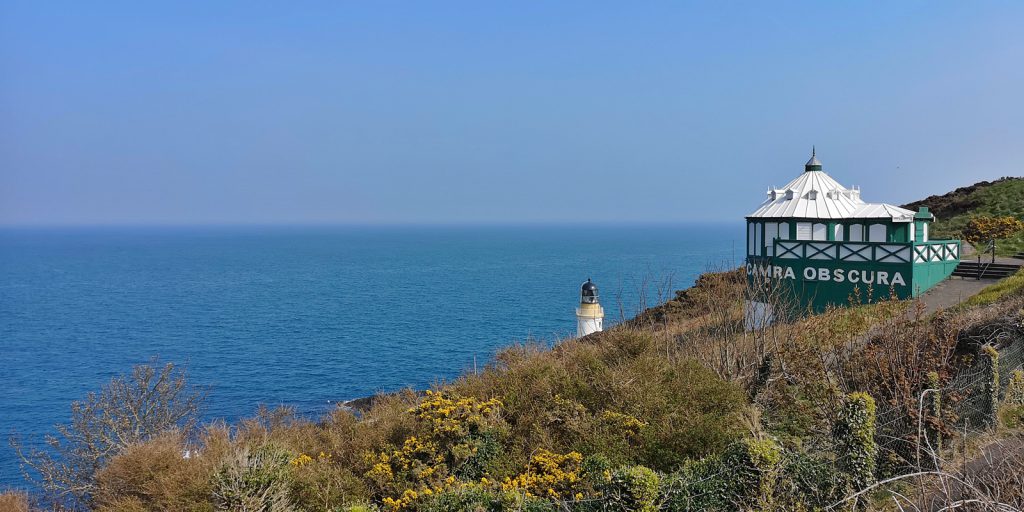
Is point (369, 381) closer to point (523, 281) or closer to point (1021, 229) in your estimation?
point (1021, 229)

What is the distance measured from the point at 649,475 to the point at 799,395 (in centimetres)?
703

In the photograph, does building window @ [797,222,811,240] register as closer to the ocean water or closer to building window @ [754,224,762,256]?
building window @ [754,224,762,256]

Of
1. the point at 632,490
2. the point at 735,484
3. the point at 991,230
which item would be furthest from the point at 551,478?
the point at 991,230

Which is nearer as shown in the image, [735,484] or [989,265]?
[735,484]

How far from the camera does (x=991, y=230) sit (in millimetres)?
33531

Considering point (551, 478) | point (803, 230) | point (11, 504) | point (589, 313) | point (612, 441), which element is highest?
point (803, 230)

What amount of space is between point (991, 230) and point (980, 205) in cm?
1130

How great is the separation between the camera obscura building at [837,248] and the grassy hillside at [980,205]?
405 inches

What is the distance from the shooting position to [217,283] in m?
86.2

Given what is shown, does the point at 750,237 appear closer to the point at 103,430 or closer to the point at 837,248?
the point at 837,248

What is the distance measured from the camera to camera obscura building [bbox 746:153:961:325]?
25.0 m

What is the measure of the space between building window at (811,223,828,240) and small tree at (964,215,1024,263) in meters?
12.6

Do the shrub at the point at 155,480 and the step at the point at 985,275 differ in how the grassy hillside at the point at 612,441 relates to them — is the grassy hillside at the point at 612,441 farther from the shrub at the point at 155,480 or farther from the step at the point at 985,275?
the step at the point at 985,275

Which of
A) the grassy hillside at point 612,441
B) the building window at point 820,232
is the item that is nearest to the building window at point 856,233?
the building window at point 820,232
